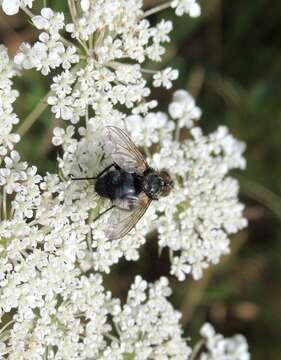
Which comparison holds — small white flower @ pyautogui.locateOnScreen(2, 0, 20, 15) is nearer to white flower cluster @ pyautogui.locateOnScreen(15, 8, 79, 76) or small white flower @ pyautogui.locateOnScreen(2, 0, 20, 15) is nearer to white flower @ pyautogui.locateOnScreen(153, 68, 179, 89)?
white flower cluster @ pyautogui.locateOnScreen(15, 8, 79, 76)

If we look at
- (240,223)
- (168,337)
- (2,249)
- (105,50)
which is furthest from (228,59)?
(2,249)

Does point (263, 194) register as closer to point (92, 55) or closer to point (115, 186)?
point (115, 186)

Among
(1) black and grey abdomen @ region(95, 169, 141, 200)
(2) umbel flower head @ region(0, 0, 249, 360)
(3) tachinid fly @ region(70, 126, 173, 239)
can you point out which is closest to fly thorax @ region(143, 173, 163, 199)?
(3) tachinid fly @ region(70, 126, 173, 239)

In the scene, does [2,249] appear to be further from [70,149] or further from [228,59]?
[228,59]

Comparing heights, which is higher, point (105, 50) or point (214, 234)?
point (105, 50)

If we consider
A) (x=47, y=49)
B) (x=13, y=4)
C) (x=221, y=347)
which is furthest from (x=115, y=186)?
(x=221, y=347)

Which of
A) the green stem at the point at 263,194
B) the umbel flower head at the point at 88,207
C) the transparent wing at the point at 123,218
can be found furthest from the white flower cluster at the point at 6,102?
the green stem at the point at 263,194

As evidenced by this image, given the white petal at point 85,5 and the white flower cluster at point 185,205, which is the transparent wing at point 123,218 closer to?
the white flower cluster at point 185,205
